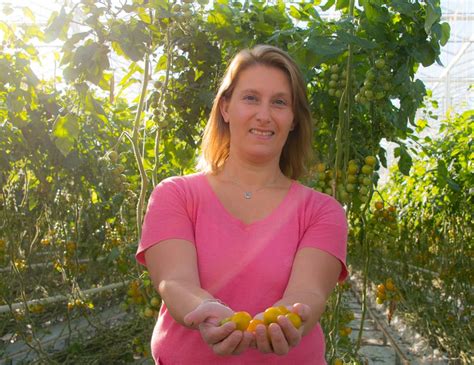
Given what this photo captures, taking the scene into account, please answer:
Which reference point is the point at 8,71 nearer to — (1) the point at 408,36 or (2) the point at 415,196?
(1) the point at 408,36

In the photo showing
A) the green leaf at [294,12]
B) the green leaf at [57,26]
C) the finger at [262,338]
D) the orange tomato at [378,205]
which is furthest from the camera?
the orange tomato at [378,205]

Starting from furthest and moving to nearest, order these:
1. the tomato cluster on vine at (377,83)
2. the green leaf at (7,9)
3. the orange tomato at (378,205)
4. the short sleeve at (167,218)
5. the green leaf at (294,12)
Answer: the orange tomato at (378,205) < the green leaf at (7,9) < the green leaf at (294,12) < the tomato cluster on vine at (377,83) < the short sleeve at (167,218)

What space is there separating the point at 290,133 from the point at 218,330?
0.71 m

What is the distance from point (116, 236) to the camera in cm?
430

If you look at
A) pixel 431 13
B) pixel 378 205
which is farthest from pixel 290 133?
pixel 378 205

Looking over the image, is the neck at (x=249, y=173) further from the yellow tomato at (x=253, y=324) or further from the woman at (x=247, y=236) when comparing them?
the yellow tomato at (x=253, y=324)

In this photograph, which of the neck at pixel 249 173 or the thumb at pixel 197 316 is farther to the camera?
the neck at pixel 249 173

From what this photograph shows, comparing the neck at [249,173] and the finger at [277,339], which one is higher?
the neck at [249,173]

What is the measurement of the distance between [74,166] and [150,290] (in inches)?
32.4

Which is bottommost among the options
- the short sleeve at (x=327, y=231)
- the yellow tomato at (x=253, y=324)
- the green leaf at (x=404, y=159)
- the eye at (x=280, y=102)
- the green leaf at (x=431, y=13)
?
the yellow tomato at (x=253, y=324)

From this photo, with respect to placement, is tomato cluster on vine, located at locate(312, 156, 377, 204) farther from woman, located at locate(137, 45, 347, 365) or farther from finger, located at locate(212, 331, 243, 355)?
finger, located at locate(212, 331, 243, 355)

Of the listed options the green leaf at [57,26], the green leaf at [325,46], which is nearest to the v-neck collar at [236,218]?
the green leaf at [325,46]

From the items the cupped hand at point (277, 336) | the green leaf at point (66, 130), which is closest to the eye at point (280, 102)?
the cupped hand at point (277, 336)

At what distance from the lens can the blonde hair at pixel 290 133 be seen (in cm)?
152
